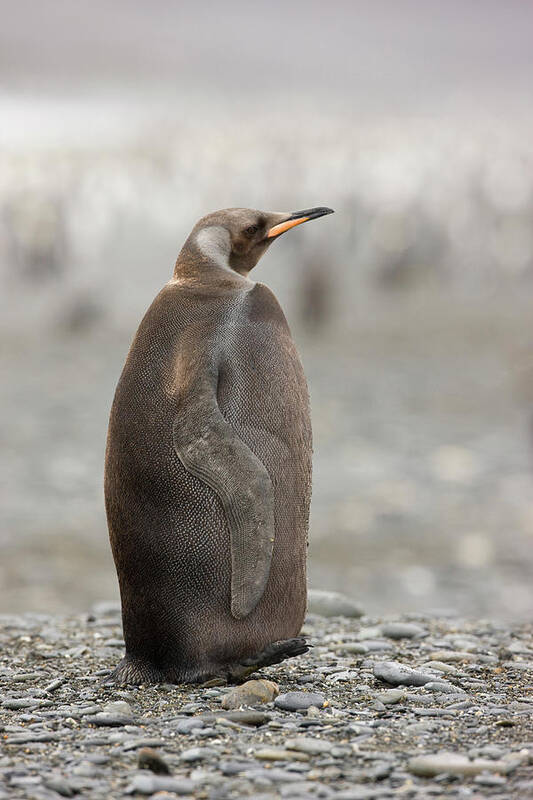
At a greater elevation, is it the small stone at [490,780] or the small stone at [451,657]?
the small stone at [490,780]

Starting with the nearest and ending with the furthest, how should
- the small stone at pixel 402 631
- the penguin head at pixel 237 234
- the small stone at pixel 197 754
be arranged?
the small stone at pixel 197 754
the penguin head at pixel 237 234
the small stone at pixel 402 631

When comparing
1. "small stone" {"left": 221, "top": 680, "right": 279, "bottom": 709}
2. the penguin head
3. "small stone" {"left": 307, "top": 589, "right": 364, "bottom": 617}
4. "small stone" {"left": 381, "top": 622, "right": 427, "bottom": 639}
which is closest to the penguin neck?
the penguin head

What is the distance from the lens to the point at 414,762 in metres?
2.84

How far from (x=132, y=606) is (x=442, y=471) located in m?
9.41

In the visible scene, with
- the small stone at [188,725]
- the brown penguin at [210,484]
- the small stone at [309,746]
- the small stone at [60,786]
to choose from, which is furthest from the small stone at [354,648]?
the small stone at [60,786]

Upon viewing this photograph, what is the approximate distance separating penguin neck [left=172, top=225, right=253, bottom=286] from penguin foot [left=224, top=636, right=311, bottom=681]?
1153mm

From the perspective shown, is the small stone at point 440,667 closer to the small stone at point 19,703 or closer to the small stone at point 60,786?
the small stone at point 19,703

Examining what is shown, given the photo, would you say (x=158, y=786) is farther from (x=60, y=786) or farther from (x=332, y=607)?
(x=332, y=607)

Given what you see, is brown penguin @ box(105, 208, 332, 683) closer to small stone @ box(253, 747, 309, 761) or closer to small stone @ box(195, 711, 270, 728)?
small stone @ box(195, 711, 270, 728)

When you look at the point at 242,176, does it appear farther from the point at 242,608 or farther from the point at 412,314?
the point at 242,608

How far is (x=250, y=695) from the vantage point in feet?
11.5

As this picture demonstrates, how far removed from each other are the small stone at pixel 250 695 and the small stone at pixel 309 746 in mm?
423

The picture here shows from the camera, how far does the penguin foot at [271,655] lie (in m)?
3.67

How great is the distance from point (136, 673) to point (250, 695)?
502 mm
